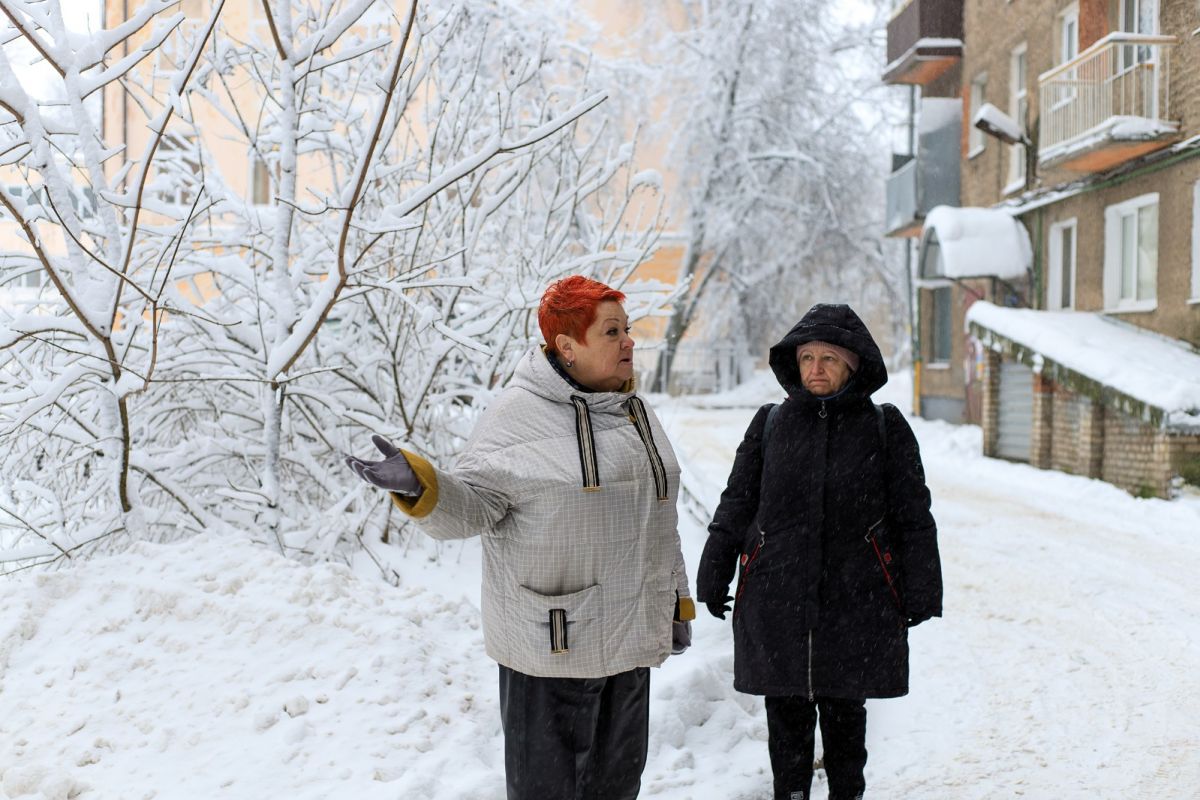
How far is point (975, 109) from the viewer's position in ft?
68.7

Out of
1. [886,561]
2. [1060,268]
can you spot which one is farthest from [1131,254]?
[886,561]

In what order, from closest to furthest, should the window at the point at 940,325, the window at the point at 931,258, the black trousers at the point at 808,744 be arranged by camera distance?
the black trousers at the point at 808,744 < the window at the point at 931,258 < the window at the point at 940,325

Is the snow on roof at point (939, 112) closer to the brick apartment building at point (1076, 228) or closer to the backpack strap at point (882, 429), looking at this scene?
the brick apartment building at point (1076, 228)

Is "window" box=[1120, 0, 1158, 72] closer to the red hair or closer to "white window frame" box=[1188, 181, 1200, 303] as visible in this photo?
"white window frame" box=[1188, 181, 1200, 303]

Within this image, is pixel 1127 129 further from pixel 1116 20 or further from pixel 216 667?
pixel 216 667

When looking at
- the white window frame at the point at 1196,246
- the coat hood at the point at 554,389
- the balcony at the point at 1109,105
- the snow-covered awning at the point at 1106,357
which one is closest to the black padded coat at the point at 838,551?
the coat hood at the point at 554,389

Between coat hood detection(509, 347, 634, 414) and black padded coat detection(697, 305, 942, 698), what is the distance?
2.78 feet

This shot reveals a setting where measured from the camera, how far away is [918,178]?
22.2 meters

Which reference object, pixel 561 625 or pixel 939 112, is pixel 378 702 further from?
pixel 939 112

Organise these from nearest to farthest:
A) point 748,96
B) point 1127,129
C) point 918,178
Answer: point 1127,129
point 918,178
point 748,96

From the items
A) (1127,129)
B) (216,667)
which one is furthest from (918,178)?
(216,667)

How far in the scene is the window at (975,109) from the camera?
20.8 m

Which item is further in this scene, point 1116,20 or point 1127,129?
point 1116,20

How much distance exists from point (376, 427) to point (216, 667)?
170 centimetres
